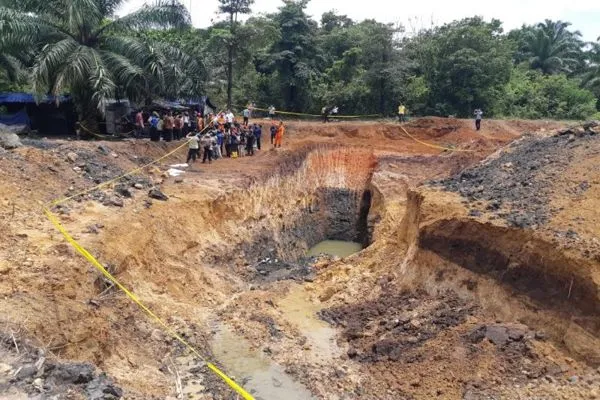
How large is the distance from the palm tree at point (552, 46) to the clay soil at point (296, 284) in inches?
1061

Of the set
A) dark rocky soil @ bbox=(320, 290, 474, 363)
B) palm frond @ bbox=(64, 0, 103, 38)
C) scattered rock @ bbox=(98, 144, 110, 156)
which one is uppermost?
palm frond @ bbox=(64, 0, 103, 38)

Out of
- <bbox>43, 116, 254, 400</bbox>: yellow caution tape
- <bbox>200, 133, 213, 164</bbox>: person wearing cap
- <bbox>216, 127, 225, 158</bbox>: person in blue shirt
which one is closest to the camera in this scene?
<bbox>43, 116, 254, 400</bbox>: yellow caution tape

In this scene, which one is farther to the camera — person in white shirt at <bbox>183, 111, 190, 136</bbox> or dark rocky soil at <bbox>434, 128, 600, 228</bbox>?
person in white shirt at <bbox>183, 111, 190, 136</bbox>

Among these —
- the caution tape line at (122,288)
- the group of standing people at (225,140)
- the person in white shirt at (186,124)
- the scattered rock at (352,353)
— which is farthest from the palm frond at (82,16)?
the scattered rock at (352,353)

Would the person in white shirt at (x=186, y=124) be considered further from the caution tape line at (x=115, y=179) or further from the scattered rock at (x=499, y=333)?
the scattered rock at (x=499, y=333)

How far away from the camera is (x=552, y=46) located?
43375 millimetres

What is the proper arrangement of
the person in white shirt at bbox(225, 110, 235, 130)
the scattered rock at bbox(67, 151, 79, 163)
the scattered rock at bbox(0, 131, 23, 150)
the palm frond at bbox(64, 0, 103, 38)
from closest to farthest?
the scattered rock at bbox(0, 131, 23, 150)
the scattered rock at bbox(67, 151, 79, 163)
the palm frond at bbox(64, 0, 103, 38)
the person in white shirt at bbox(225, 110, 235, 130)

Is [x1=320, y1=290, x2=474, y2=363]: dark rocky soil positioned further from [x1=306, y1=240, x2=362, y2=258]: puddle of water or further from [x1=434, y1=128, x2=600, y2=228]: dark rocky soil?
[x1=306, y1=240, x2=362, y2=258]: puddle of water

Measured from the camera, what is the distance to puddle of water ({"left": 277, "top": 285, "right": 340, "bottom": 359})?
44.5 ft

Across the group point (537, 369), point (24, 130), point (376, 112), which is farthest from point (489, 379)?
point (376, 112)

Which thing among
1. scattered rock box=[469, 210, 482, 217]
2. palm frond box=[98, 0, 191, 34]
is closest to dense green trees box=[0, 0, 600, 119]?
palm frond box=[98, 0, 191, 34]

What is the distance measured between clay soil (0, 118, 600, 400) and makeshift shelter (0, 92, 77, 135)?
4.53m

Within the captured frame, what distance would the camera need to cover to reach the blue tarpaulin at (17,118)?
76.3 ft

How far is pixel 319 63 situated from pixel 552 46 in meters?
20.1
